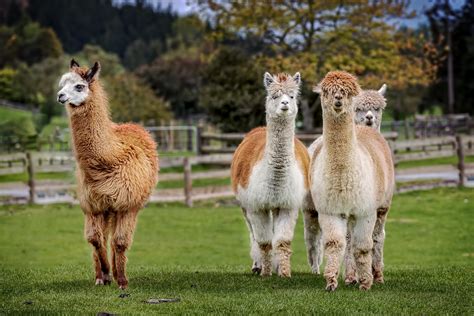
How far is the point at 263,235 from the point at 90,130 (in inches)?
88.1

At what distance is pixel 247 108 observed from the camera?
3039 centimetres

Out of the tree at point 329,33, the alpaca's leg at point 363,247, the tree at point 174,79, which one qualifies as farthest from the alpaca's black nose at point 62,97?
the tree at point 174,79

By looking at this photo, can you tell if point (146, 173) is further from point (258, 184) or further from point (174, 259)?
point (174, 259)

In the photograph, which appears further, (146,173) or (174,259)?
(174,259)

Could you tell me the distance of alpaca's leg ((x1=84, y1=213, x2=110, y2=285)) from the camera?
8.95 meters

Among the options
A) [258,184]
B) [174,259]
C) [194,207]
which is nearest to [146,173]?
[258,184]

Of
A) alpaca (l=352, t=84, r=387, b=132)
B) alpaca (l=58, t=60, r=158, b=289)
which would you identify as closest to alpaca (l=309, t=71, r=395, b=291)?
alpaca (l=352, t=84, r=387, b=132)

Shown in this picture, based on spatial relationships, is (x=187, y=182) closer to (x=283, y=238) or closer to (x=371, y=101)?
(x=371, y=101)

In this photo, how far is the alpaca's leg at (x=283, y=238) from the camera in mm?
9680

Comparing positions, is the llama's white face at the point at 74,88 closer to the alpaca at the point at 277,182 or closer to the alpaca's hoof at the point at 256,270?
the alpaca at the point at 277,182

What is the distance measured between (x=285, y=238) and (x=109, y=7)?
97459 millimetres

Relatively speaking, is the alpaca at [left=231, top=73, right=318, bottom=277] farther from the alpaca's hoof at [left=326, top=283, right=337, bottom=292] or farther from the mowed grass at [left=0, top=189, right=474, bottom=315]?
the alpaca's hoof at [left=326, top=283, right=337, bottom=292]

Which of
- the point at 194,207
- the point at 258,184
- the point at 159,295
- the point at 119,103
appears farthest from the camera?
the point at 119,103

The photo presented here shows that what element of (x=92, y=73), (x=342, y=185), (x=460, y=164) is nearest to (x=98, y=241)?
(x=92, y=73)
